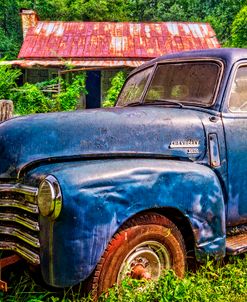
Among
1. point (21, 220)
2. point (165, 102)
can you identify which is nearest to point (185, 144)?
point (165, 102)

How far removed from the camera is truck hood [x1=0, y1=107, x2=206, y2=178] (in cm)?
308

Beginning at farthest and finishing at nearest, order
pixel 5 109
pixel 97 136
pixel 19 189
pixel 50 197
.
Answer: pixel 5 109 < pixel 97 136 < pixel 19 189 < pixel 50 197

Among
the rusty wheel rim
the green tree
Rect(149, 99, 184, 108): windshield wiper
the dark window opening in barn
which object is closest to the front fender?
the rusty wheel rim

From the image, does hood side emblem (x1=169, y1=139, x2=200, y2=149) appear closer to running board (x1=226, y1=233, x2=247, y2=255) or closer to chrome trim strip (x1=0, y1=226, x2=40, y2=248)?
running board (x1=226, y1=233, x2=247, y2=255)

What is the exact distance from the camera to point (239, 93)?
12.6 feet

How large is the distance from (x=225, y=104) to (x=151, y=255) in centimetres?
141

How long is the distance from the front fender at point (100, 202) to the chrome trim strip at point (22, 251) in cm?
6

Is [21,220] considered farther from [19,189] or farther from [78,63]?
[78,63]

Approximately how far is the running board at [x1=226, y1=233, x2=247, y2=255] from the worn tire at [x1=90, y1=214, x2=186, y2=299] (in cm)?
44

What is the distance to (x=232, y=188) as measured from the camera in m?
3.63

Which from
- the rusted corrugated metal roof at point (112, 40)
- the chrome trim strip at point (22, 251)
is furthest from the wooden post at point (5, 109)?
the rusted corrugated metal roof at point (112, 40)

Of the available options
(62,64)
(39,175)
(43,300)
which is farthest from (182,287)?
(62,64)

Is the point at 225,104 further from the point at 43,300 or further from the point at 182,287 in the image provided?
the point at 43,300

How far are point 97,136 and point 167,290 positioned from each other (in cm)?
114
